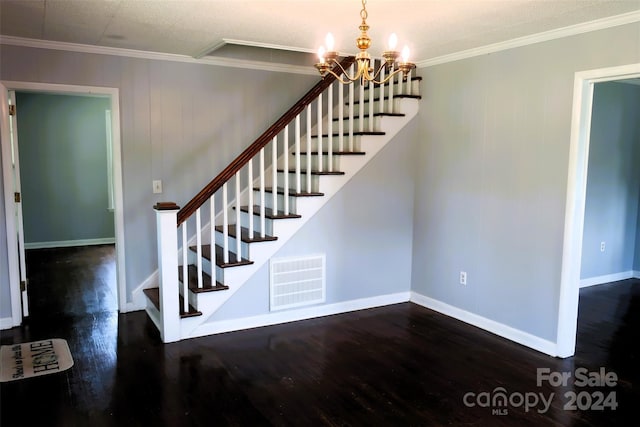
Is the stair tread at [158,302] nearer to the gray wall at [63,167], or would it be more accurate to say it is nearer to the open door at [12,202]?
the open door at [12,202]

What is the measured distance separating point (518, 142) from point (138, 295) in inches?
141

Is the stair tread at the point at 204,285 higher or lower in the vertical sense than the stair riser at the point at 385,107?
lower

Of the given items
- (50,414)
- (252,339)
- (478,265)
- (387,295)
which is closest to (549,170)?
(478,265)

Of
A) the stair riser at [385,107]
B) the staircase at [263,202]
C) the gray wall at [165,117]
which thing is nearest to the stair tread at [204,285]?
the staircase at [263,202]

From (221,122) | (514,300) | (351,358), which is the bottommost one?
(351,358)

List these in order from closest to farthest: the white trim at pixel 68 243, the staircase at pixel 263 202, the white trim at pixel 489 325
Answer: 1. the white trim at pixel 489 325
2. the staircase at pixel 263 202
3. the white trim at pixel 68 243

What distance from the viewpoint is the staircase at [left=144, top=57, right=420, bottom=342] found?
3748mm

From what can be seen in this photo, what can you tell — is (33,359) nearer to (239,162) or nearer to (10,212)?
(10,212)

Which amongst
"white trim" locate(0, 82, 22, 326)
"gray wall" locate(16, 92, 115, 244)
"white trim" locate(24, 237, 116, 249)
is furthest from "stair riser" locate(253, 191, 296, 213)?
"gray wall" locate(16, 92, 115, 244)

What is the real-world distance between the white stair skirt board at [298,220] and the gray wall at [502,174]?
0.28m

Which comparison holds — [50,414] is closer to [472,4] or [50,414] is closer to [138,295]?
[138,295]

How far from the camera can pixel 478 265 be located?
4.15m

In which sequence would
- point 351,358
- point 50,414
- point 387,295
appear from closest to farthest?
point 50,414
point 351,358
point 387,295

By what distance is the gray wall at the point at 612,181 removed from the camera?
536cm
